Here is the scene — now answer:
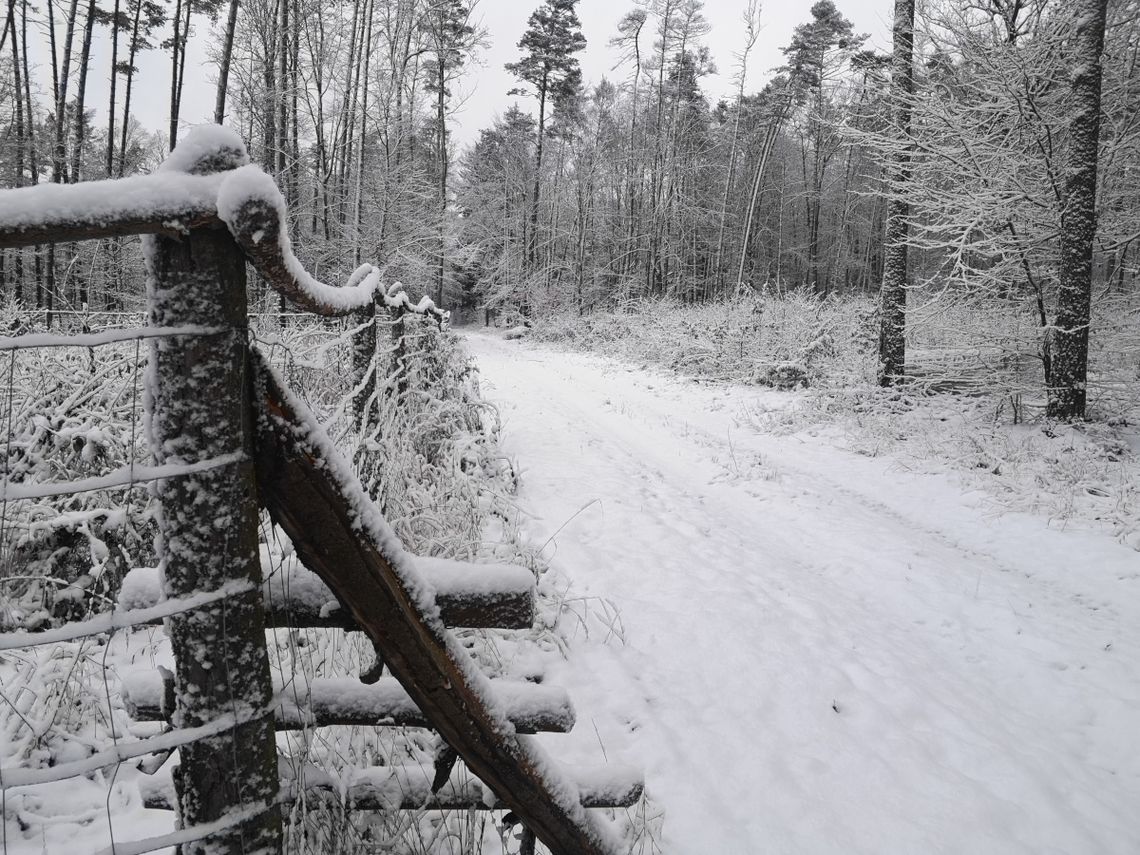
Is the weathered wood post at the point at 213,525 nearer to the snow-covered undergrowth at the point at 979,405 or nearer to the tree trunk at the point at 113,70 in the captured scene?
the snow-covered undergrowth at the point at 979,405

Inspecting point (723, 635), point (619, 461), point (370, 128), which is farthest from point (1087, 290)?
point (370, 128)

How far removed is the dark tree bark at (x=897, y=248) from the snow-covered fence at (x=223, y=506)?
9852 mm

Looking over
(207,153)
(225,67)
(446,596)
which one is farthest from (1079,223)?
(225,67)

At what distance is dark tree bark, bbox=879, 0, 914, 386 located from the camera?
926 cm

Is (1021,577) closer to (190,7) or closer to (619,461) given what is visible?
(619,461)

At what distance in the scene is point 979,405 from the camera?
9.24 meters

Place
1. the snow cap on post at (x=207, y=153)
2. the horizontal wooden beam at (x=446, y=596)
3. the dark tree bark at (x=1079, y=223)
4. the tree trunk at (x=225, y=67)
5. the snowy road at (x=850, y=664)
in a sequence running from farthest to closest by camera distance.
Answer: the tree trunk at (x=225, y=67) < the dark tree bark at (x=1079, y=223) < the snowy road at (x=850, y=664) < the horizontal wooden beam at (x=446, y=596) < the snow cap on post at (x=207, y=153)

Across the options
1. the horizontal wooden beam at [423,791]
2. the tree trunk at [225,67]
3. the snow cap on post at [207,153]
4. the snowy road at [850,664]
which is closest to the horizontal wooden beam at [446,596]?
the horizontal wooden beam at [423,791]

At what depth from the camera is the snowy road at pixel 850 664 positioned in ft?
7.83

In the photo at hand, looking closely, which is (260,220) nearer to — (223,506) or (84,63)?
(223,506)

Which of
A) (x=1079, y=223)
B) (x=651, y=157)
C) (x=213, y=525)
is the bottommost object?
(x=213, y=525)

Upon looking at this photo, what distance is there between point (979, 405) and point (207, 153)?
11.0m

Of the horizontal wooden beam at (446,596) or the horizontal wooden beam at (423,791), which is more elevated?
the horizontal wooden beam at (446,596)

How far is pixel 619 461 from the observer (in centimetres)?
724
